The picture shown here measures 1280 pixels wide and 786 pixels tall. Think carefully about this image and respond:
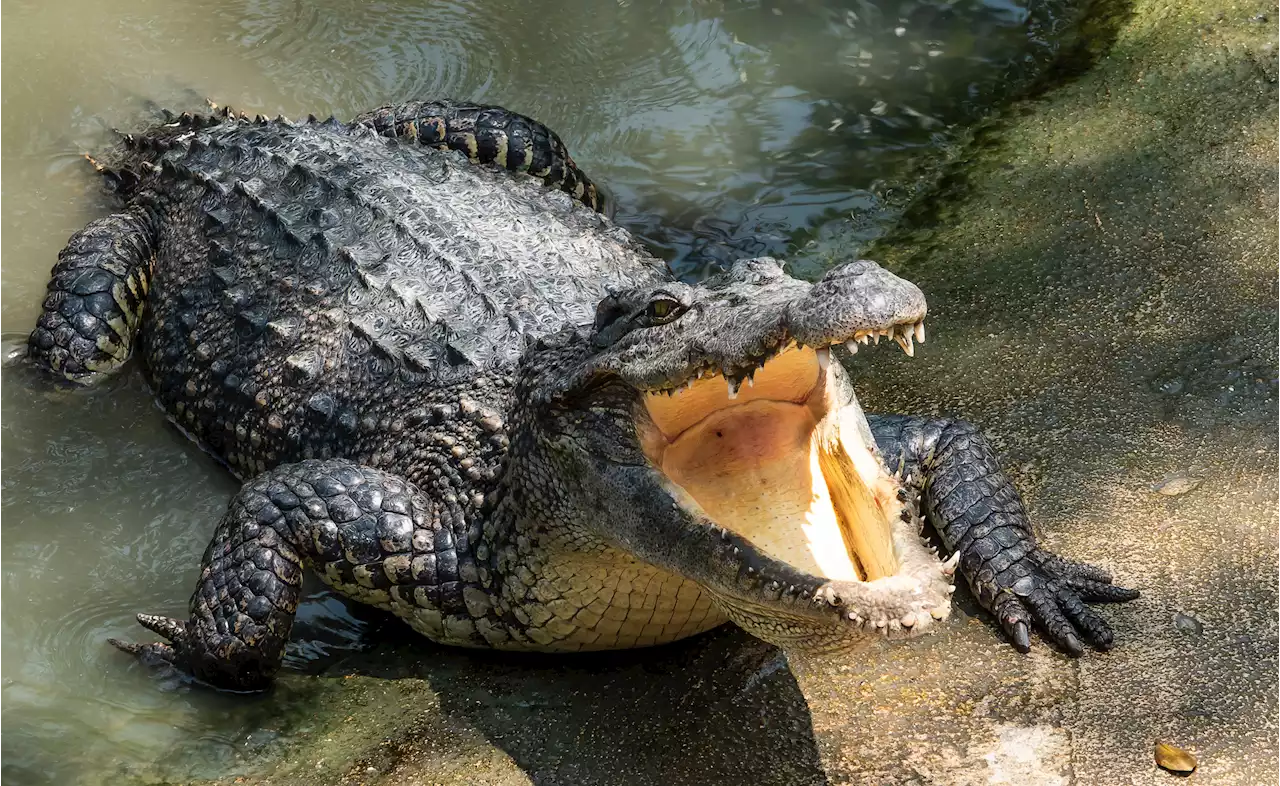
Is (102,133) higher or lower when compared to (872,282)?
lower

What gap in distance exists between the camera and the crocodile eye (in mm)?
3320

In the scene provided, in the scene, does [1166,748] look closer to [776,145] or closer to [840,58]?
[776,145]

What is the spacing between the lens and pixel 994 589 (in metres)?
4.00

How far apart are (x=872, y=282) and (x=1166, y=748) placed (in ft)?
5.10

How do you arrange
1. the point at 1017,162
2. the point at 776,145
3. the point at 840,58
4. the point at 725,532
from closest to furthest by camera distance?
the point at 725,532
the point at 1017,162
the point at 776,145
the point at 840,58

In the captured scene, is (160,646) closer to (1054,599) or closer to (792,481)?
(792,481)

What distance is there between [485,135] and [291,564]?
2.67m

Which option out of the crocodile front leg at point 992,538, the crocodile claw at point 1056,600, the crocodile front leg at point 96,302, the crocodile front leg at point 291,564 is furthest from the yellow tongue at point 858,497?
the crocodile front leg at point 96,302

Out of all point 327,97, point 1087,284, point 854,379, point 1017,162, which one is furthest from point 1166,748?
point 327,97

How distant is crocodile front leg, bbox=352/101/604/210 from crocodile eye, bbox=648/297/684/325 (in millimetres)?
2850

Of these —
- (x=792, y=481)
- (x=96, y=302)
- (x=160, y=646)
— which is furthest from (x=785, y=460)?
(x=96, y=302)

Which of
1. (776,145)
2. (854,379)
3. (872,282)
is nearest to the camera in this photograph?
(872,282)

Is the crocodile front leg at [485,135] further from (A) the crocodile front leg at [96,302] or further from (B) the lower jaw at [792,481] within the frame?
(B) the lower jaw at [792,481]

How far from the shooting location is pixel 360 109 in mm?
7281
